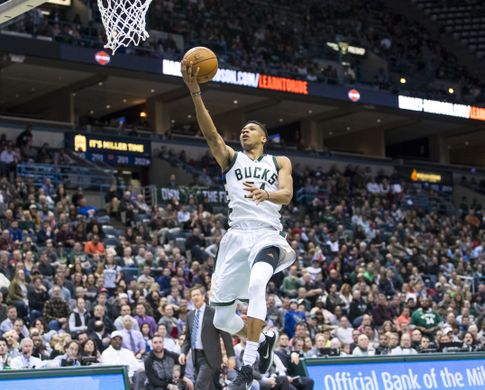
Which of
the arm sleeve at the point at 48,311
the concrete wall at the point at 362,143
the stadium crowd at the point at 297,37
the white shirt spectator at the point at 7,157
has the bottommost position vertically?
the arm sleeve at the point at 48,311

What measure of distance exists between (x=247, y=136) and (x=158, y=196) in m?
20.2

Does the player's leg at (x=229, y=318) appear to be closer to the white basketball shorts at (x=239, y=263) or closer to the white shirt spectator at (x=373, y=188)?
the white basketball shorts at (x=239, y=263)

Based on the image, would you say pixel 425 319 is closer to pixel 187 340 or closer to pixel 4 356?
pixel 187 340

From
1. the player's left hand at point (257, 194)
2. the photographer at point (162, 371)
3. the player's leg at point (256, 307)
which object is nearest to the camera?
the player's left hand at point (257, 194)

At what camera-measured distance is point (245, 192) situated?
8992mm

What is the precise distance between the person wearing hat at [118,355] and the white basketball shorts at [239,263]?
6055 mm

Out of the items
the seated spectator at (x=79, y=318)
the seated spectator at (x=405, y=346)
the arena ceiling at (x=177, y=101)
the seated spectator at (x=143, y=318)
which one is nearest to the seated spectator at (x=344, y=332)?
the seated spectator at (x=405, y=346)

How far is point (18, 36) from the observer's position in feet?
97.6

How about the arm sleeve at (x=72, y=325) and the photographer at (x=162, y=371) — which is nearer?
the photographer at (x=162, y=371)

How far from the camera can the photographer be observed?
44.9 ft

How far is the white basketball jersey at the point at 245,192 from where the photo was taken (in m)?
9.03

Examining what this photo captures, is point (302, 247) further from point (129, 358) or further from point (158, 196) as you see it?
point (129, 358)

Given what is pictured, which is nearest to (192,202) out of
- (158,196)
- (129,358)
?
(158,196)

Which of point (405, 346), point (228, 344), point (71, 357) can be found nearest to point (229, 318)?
point (228, 344)
